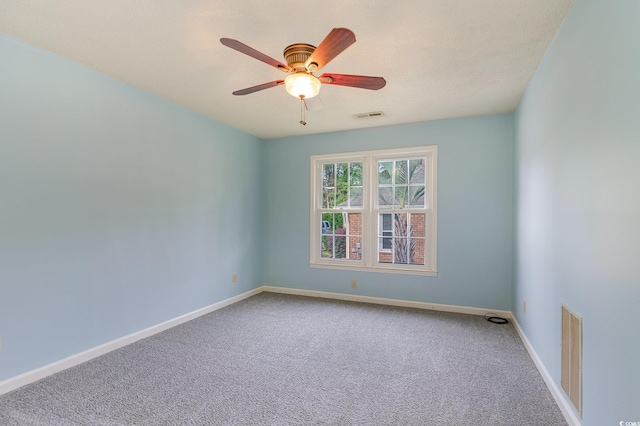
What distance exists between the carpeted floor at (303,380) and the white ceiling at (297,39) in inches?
96.2

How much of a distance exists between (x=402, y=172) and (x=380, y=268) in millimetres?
1373

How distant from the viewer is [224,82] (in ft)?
9.56

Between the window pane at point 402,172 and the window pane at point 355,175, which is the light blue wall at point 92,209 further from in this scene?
the window pane at point 402,172

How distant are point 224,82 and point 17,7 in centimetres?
138

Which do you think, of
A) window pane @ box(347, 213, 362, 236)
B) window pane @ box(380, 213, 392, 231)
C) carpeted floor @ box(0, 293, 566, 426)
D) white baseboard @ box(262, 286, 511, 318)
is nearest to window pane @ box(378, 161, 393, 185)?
window pane @ box(380, 213, 392, 231)

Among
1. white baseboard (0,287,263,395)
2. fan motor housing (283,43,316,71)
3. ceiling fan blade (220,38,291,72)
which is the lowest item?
white baseboard (0,287,263,395)

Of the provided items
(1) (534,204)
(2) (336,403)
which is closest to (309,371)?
(2) (336,403)

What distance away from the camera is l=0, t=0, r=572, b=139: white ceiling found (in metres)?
1.89

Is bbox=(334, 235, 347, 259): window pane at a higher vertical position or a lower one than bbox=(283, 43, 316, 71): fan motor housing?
lower

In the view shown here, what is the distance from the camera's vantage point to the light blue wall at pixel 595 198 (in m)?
1.24

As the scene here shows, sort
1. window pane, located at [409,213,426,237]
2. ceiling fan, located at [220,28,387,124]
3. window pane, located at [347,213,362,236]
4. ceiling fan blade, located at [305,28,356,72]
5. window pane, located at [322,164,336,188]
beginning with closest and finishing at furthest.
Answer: ceiling fan blade, located at [305,28,356,72] → ceiling fan, located at [220,28,387,124] → window pane, located at [409,213,426,237] → window pane, located at [347,213,362,236] → window pane, located at [322,164,336,188]

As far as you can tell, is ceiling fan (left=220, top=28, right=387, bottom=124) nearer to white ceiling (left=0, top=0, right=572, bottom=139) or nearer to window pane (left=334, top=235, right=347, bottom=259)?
white ceiling (left=0, top=0, right=572, bottom=139)

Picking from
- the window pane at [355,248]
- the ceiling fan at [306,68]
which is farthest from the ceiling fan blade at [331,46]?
the window pane at [355,248]

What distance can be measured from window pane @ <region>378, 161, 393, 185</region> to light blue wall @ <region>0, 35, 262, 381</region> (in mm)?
2242
